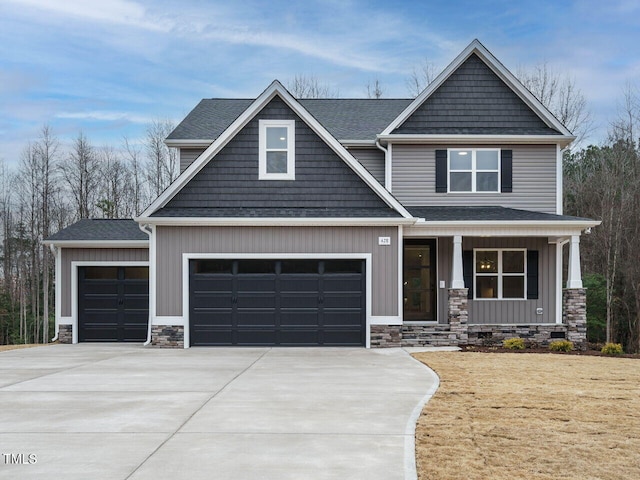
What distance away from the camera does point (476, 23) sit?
2714cm

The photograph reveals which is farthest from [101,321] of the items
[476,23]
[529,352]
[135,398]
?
[476,23]

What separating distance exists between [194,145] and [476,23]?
14.1 meters

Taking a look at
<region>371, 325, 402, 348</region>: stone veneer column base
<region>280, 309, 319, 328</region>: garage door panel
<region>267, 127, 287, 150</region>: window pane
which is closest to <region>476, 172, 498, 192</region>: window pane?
<region>371, 325, 402, 348</region>: stone veneer column base

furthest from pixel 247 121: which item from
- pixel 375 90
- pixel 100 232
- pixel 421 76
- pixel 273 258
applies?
pixel 375 90

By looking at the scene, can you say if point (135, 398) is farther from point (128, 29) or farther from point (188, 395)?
point (128, 29)

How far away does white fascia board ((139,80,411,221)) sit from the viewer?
16.4 m

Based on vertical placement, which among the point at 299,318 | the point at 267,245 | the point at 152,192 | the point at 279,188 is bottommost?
the point at 299,318

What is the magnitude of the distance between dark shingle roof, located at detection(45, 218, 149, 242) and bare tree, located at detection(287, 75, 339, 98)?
18120 mm

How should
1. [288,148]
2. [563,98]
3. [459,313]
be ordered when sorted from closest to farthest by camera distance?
[288,148] → [459,313] → [563,98]

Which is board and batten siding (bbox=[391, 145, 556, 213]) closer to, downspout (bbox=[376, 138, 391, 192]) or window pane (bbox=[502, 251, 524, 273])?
downspout (bbox=[376, 138, 391, 192])

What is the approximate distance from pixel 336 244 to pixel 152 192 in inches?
892

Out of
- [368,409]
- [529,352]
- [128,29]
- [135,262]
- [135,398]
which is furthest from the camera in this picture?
[128,29]

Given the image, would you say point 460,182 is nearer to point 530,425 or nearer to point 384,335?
point 384,335

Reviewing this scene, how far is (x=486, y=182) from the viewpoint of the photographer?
1892 cm
